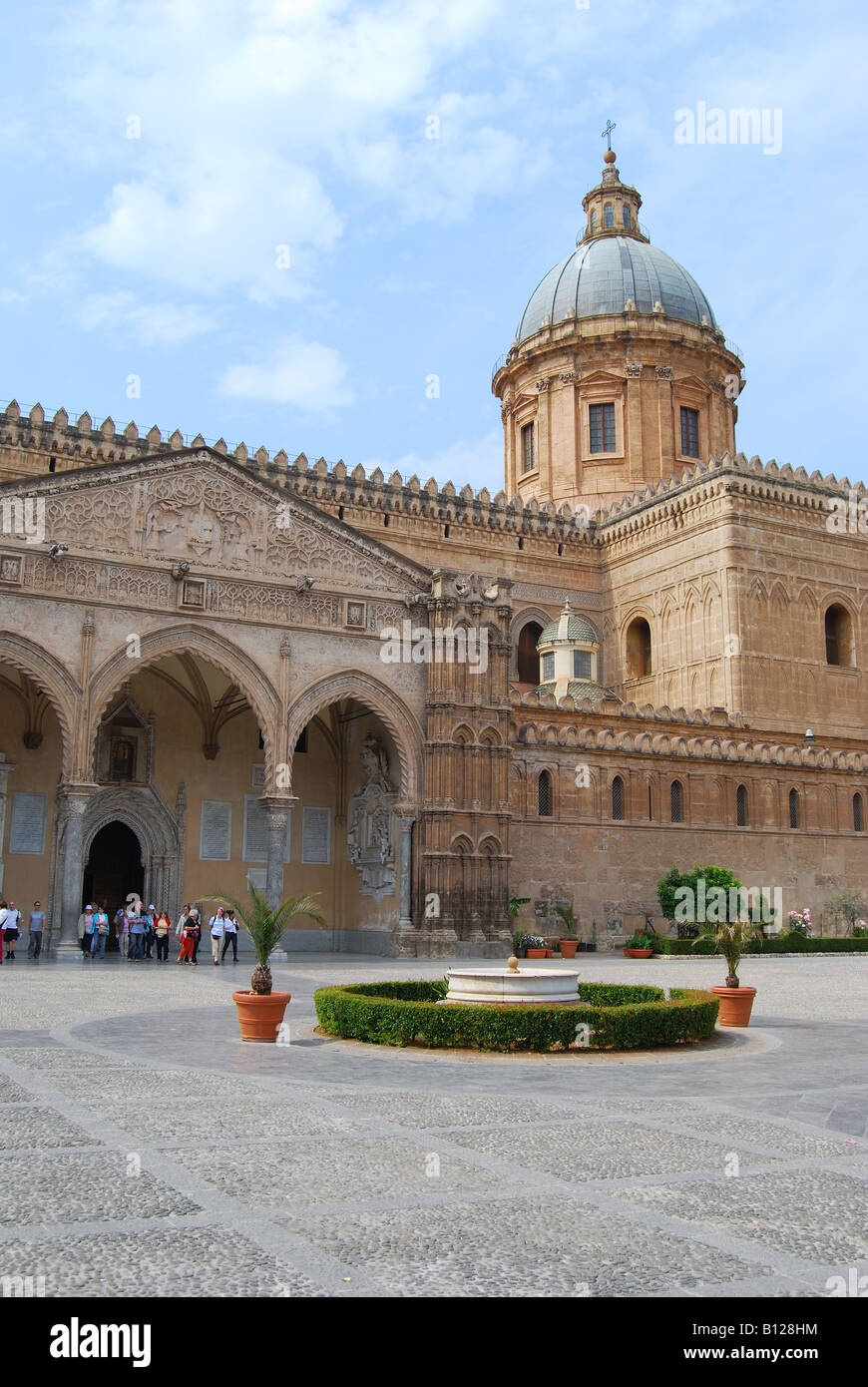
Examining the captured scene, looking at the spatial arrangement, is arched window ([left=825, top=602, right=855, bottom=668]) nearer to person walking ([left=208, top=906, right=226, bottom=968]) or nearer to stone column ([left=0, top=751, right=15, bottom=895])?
person walking ([left=208, top=906, right=226, bottom=968])

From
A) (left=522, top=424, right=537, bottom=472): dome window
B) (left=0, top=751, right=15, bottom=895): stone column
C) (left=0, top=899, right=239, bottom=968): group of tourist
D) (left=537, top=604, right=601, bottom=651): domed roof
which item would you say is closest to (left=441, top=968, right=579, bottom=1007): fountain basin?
(left=0, top=899, right=239, bottom=968): group of tourist

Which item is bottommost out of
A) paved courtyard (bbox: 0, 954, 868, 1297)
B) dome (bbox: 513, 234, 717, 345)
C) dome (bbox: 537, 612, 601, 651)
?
paved courtyard (bbox: 0, 954, 868, 1297)

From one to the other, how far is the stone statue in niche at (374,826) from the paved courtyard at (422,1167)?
53.7ft

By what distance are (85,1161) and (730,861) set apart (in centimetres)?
2758

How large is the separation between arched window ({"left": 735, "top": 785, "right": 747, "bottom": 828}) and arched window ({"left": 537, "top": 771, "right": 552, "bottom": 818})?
19.9 feet

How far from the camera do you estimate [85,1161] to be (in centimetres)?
643

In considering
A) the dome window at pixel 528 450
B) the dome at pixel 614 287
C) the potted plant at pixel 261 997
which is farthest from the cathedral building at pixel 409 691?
the potted plant at pixel 261 997

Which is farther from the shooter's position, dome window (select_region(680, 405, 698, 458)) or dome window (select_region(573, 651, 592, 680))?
dome window (select_region(680, 405, 698, 458))

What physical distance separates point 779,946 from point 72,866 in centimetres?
1698

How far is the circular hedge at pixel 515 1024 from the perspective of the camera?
1134 centimetres

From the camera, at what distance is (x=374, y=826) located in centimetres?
2925

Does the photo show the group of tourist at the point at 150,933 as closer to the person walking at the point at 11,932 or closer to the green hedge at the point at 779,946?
the person walking at the point at 11,932

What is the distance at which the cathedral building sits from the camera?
24.9 m
